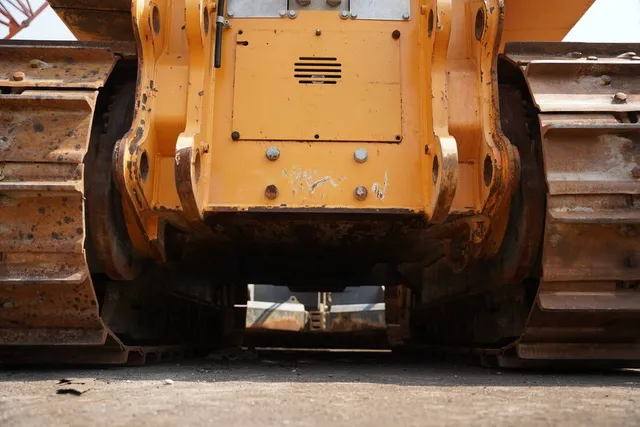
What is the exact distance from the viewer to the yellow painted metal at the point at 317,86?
12.4ft

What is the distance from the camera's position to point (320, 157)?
12.2 ft

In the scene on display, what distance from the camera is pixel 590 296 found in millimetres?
3439

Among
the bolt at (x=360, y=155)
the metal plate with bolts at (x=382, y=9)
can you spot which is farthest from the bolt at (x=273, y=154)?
the metal plate with bolts at (x=382, y=9)

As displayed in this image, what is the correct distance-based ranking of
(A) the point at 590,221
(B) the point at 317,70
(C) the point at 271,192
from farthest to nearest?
(B) the point at 317,70 < (C) the point at 271,192 < (A) the point at 590,221

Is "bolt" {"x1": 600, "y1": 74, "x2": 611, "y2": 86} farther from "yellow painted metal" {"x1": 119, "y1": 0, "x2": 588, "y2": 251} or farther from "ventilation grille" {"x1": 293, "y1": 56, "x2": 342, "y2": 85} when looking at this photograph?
"ventilation grille" {"x1": 293, "y1": 56, "x2": 342, "y2": 85}

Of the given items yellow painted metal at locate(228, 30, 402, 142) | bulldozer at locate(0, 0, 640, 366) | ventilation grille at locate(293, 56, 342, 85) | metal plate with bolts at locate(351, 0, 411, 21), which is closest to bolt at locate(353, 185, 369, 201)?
bulldozer at locate(0, 0, 640, 366)

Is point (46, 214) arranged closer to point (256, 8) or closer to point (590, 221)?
point (256, 8)

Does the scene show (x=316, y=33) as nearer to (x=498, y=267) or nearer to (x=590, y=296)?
(x=498, y=267)

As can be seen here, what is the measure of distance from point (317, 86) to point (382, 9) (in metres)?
0.59

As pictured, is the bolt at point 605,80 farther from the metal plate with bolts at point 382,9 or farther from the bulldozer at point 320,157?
the metal plate with bolts at point 382,9

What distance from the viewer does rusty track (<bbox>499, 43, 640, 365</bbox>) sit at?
3348 millimetres

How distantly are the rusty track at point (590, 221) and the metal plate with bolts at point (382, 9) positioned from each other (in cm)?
79

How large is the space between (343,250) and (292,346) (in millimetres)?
4434

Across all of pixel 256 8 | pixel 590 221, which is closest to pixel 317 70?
pixel 256 8
